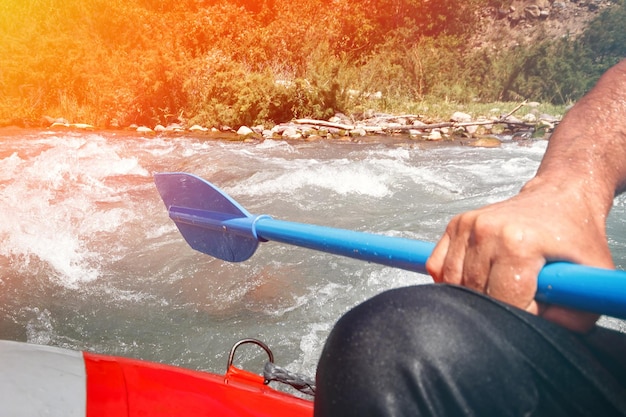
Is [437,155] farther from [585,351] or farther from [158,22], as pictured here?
[158,22]

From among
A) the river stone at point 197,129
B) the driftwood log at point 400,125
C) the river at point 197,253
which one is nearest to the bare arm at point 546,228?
the river at point 197,253

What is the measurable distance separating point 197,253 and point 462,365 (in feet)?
9.05

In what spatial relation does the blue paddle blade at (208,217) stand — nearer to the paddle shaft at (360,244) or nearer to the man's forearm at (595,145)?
the paddle shaft at (360,244)

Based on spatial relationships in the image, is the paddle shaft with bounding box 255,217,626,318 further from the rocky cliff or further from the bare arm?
the rocky cliff

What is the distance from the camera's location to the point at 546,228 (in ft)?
1.66

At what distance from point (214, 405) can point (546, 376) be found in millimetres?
717

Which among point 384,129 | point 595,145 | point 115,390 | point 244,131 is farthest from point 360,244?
point 384,129

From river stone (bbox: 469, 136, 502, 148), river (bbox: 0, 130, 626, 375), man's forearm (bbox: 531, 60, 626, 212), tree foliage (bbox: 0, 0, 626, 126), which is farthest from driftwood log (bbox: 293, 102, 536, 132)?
man's forearm (bbox: 531, 60, 626, 212)

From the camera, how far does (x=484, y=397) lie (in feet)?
1.24

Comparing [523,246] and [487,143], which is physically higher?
[523,246]

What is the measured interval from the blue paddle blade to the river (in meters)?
0.68

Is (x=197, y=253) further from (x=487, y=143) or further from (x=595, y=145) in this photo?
(x=487, y=143)

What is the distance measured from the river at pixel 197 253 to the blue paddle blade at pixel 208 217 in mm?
680

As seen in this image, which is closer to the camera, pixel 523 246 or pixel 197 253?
pixel 523 246
